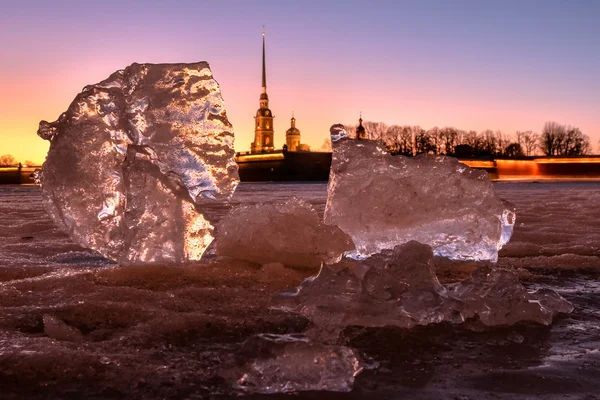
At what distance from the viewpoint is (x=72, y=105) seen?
11.5ft

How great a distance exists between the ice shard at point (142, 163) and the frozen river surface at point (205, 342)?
0.22m

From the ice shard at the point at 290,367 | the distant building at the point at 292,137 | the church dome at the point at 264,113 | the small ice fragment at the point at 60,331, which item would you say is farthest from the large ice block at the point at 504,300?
the church dome at the point at 264,113

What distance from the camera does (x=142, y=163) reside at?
127 inches

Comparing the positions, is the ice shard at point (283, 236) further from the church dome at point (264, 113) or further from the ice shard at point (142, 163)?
the church dome at point (264, 113)

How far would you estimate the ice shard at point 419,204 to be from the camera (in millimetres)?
3551

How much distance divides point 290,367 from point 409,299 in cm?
75

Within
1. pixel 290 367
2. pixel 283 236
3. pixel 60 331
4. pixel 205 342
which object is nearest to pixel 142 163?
pixel 283 236

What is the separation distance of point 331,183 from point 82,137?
1543 mm

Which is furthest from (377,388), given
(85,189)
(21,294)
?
(85,189)

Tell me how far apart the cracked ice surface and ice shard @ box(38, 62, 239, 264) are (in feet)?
3.82

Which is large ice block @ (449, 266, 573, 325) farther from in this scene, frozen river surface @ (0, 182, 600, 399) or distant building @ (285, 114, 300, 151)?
distant building @ (285, 114, 300, 151)

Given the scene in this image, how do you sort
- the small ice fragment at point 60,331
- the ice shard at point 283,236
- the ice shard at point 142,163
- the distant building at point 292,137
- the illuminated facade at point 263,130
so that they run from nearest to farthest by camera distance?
the small ice fragment at point 60,331 < the ice shard at point 142,163 < the ice shard at point 283,236 < the illuminated facade at point 263,130 < the distant building at point 292,137

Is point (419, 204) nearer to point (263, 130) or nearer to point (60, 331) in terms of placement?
point (60, 331)

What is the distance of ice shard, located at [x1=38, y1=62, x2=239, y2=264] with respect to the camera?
3.23m
